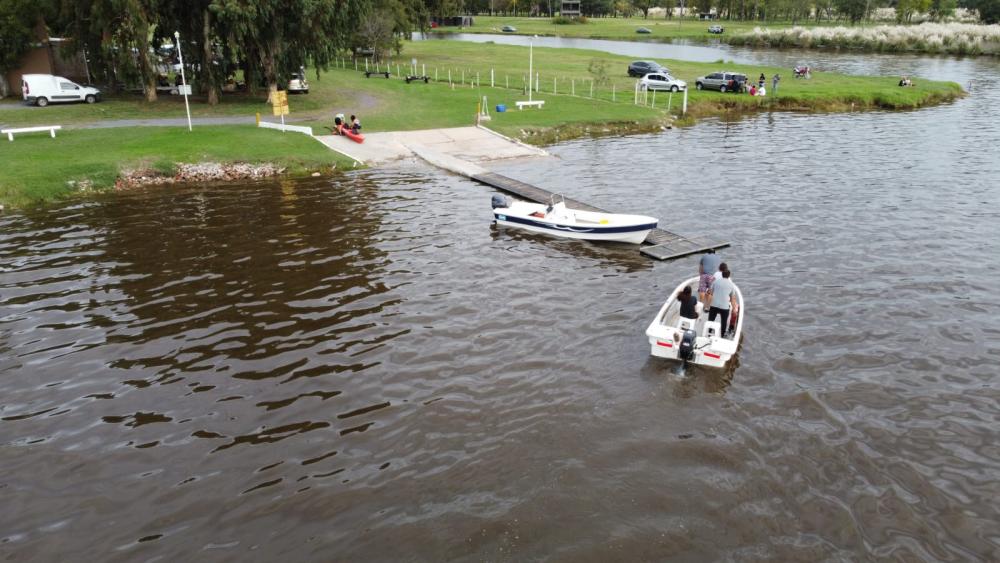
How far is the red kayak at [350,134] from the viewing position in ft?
130

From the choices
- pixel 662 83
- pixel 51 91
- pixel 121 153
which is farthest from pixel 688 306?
pixel 662 83

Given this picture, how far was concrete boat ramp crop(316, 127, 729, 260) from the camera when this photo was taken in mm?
33281

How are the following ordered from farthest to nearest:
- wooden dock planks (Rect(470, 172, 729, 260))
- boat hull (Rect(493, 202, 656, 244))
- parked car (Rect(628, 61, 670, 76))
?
parked car (Rect(628, 61, 670, 76)), boat hull (Rect(493, 202, 656, 244)), wooden dock planks (Rect(470, 172, 729, 260))

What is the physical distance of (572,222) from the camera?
1036 inches

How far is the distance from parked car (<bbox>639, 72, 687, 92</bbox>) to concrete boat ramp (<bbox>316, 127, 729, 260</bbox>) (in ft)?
73.5

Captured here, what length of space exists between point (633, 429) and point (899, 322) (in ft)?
34.7

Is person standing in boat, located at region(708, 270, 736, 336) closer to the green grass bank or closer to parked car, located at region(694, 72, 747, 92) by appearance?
the green grass bank

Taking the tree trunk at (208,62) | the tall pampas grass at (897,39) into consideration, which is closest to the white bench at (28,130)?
the tree trunk at (208,62)

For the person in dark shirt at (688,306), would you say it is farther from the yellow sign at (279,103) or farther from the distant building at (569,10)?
the distant building at (569,10)

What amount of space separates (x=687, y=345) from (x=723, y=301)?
213 cm

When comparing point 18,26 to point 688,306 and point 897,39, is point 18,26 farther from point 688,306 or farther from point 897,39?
point 897,39

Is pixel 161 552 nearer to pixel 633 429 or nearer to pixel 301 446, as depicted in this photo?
pixel 301 446

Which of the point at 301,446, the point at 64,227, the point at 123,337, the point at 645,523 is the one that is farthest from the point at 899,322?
the point at 64,227

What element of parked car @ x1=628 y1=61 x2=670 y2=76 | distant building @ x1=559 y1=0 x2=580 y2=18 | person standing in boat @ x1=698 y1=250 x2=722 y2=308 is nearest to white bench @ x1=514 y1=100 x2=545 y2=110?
parked car @ x1=628 y1=61 x2=670 y2=76
